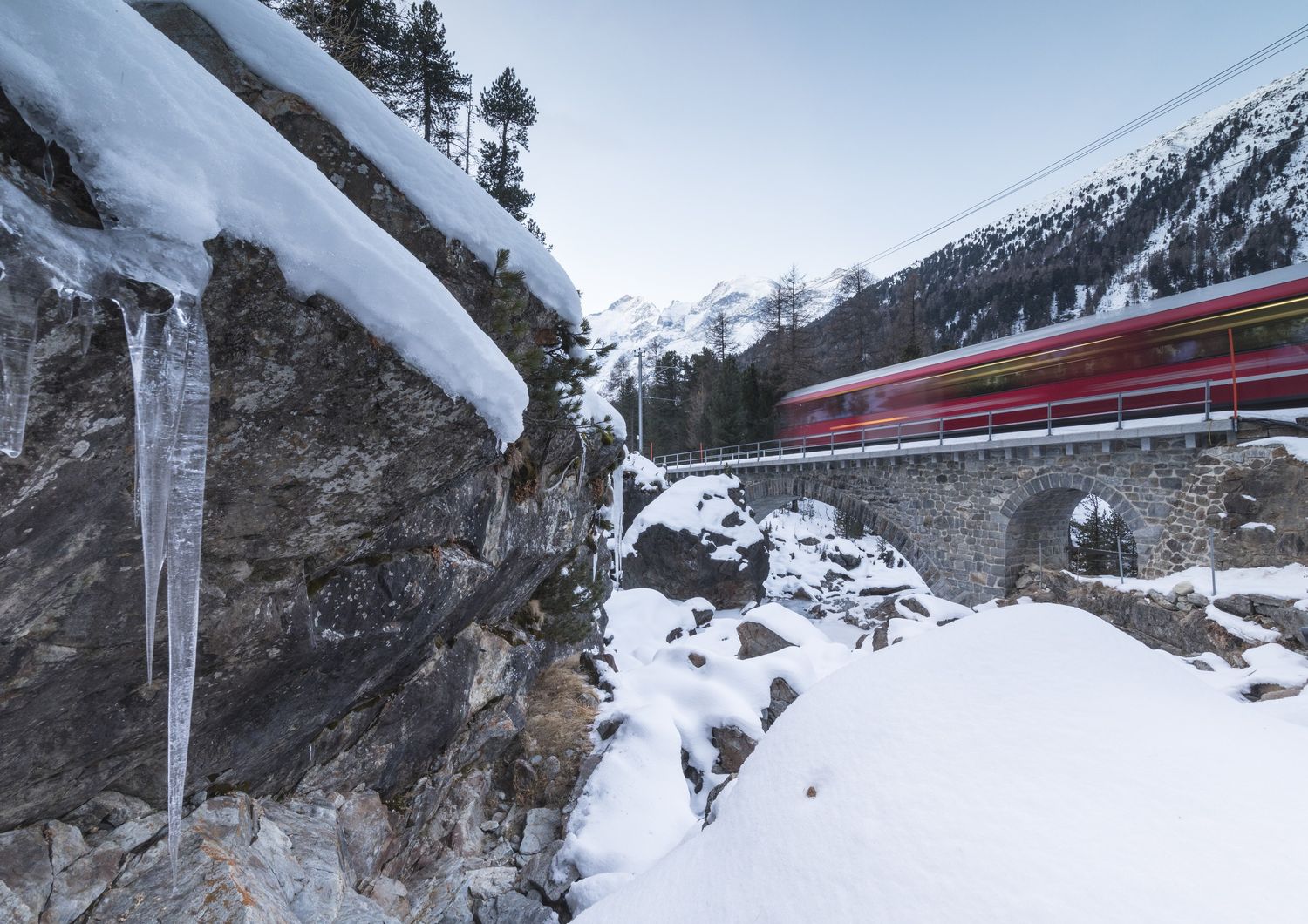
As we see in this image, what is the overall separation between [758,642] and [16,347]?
30.9ft

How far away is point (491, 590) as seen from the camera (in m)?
4.82

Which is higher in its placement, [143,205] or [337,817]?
[143,205]

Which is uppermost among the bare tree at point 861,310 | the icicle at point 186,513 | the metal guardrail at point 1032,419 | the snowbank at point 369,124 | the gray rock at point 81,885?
the bare tree at point 861,310

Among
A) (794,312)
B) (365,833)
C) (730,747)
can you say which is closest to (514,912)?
(365,833)

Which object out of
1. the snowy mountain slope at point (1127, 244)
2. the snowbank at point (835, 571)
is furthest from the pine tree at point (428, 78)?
the snowy mountain slope at point (1127, 244)

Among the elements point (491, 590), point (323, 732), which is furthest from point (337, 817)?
point (491, 590)

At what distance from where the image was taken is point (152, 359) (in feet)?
6.12

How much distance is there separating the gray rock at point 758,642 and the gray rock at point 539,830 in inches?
184

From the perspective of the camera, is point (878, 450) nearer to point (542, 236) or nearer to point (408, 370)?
point (542, 236)

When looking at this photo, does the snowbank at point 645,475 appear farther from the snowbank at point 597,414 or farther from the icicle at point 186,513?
the icicle at point 186,513

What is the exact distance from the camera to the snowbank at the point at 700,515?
55.6 ft

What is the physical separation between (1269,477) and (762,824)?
12.2 metres

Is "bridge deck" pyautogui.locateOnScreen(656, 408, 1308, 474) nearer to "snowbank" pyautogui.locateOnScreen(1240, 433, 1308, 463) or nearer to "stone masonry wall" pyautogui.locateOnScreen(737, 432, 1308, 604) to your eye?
"stone masonry wall" pyautogui.locateOnScreen(737, 432, 1308, 604)

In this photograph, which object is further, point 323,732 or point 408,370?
point 323,732
